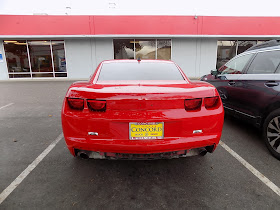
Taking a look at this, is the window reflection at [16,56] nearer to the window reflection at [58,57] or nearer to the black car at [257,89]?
the window reflection at [58,57]

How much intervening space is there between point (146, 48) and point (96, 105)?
44.4 ft

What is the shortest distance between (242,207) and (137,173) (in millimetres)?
1272

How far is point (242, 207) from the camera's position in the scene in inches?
80.1

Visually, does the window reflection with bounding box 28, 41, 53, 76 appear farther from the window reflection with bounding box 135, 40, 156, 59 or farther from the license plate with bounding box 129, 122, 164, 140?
the license plate with bounding box 129, 122, 164, 140

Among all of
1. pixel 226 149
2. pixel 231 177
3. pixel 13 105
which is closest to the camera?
pixel 231 177

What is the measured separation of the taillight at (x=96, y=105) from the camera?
7.06 ft

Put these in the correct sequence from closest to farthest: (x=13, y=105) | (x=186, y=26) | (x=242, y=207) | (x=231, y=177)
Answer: (x=242, y=207)
(x=231, y=177)
(x=13, y=105)
(x=186, y=26)

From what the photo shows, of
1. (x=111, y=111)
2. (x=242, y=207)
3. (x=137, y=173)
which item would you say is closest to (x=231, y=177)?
(x=242, y=207)

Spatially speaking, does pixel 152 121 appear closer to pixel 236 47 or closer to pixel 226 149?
pixel 226 149

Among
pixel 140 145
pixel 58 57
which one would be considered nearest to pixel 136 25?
pixel 58 57

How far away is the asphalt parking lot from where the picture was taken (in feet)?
6.91

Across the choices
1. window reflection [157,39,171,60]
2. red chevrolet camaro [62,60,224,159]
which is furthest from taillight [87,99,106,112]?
window reflection [157,39,171,60]

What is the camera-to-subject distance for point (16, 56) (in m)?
14.8

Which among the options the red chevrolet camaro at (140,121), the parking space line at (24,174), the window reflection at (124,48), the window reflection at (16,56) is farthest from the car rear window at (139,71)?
the window reflection at (16,56)
